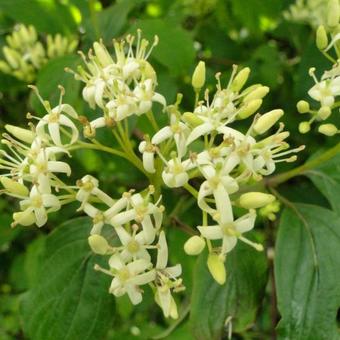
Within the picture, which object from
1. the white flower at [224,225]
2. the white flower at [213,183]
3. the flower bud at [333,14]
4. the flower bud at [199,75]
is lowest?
the white flower at [224,225]

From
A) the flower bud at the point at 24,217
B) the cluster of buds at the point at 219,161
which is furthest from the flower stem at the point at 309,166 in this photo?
the flower bud at the point at 24,217

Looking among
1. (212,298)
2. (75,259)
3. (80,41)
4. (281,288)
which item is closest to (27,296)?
(75,259)

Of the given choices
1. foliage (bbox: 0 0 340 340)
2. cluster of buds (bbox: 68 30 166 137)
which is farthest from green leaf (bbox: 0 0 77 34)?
cluster of buds (bbox: 68 30 166 137)

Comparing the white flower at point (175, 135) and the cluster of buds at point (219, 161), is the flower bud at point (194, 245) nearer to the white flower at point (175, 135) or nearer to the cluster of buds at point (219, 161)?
the cluster of buds at point (219, 161)

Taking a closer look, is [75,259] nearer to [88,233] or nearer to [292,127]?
[88,233]

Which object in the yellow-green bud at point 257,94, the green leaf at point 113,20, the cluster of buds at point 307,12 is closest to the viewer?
the yellow-green bud at point 257,94
